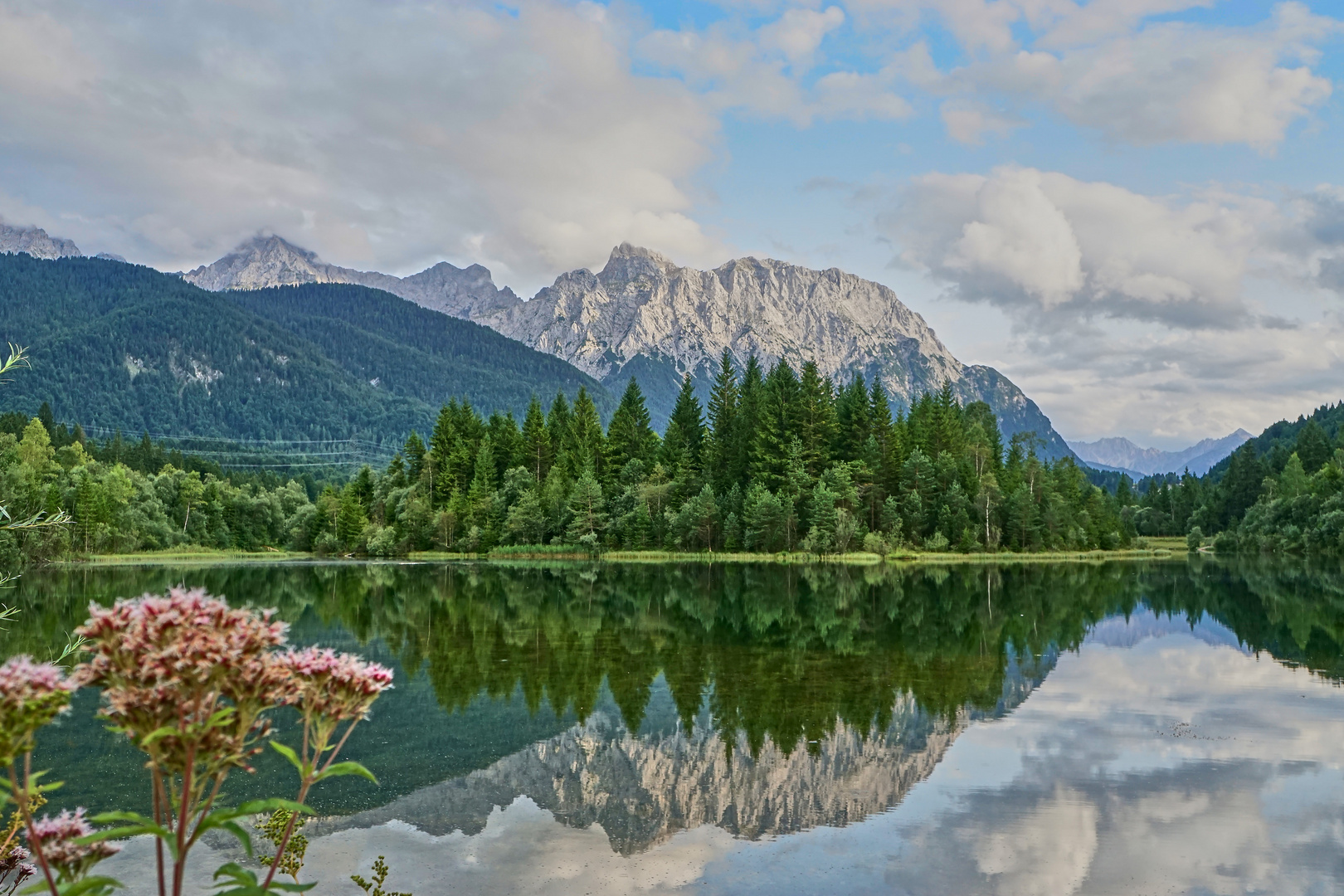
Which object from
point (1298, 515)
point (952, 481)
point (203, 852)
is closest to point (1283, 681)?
point (203, 852)

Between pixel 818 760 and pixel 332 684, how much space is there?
1209cm

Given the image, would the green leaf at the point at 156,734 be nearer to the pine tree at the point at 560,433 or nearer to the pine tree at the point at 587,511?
the pine tree at the point at 587,511

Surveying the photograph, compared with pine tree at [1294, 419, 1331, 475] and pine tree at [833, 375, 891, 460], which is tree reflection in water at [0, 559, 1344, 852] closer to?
pine tree at [833, 375, 891, 460]

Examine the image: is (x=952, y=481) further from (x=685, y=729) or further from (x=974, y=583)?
(x=685, y=729)

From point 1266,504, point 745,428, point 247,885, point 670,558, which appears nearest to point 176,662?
point 247,885

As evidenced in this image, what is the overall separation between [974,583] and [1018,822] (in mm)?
48255

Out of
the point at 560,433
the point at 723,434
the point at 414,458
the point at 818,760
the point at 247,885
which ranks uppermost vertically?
the point at 560,433

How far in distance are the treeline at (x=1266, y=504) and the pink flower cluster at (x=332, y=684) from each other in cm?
11422

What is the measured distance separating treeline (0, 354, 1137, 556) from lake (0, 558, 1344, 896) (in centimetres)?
6016

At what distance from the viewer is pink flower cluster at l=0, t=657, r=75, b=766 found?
3.72 metres

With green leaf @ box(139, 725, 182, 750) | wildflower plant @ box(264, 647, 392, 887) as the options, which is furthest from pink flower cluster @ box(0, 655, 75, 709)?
wildflower plant @ box(264, 647, 392, 887)

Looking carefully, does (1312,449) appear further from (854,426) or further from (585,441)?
(585,441)

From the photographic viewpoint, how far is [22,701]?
3.75 metres

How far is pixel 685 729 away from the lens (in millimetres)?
17750
